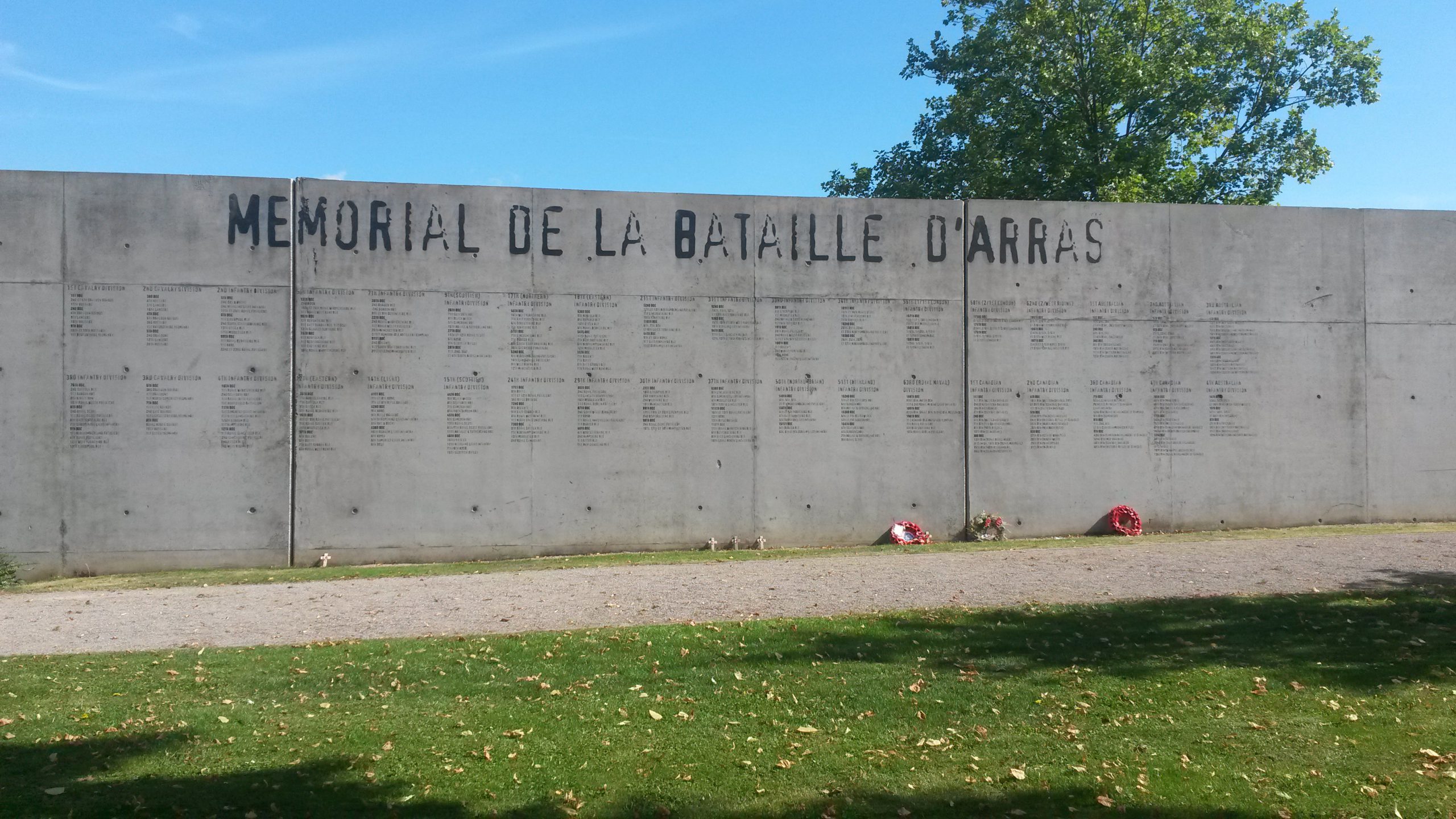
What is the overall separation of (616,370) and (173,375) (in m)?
5.06

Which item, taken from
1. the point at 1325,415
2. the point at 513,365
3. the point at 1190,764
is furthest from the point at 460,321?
the point at 1325,415

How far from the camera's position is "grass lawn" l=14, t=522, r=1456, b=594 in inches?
443

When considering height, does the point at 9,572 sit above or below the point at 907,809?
above

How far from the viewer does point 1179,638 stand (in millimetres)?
7641

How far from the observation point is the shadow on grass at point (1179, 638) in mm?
6957

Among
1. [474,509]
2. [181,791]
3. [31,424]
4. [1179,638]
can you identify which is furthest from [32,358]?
[1179,638]

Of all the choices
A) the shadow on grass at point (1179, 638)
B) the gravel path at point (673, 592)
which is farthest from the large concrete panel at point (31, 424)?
the shadow on grass at point (1179, 638)

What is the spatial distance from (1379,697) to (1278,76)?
2208 cm

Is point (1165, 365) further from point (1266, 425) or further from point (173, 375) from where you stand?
point (173, 375)

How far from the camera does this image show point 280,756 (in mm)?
5363

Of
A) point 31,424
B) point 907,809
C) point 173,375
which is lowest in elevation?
point 907,809

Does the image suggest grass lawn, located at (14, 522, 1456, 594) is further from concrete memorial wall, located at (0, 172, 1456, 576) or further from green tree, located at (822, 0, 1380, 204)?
green tree, located at (822, 0, 1380, 204)

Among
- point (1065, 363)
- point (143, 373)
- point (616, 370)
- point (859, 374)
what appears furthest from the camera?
point (1065, 363)

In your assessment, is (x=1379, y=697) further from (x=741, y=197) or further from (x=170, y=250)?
(x=170, y=250)
